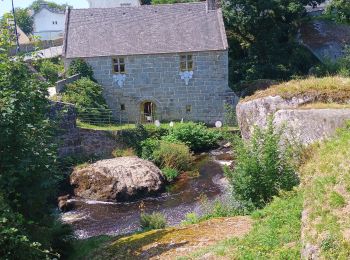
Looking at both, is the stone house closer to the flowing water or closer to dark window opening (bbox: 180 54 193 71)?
dark window opening (bbox: 180 54 193 71)

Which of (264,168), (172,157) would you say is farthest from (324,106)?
(172,157)

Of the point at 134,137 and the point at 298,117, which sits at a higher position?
the point at 298,117

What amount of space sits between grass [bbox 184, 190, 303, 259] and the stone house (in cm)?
1897

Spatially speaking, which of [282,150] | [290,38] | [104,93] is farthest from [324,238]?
[290,38]

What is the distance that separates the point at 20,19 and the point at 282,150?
70116mm

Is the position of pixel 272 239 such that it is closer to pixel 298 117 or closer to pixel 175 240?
pixel 175 240

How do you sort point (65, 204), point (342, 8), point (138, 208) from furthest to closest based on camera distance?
point (342, 8), point (65, 204), point (138, 208)

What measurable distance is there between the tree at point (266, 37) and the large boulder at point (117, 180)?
44.2 feet

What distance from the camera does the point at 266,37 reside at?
3061cm

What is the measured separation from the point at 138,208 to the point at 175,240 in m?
7.79

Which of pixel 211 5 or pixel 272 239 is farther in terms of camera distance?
pixel 211 5

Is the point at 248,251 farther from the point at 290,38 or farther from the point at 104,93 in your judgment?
the point at 290,38

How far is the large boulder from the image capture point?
18594 mm

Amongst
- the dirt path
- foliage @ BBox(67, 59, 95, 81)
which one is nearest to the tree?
foliage @ BBox(67, 59, 95, 81)
